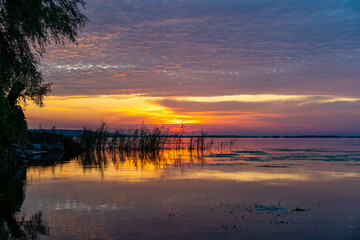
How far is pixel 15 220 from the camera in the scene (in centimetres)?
1144

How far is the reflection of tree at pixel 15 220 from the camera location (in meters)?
10.00

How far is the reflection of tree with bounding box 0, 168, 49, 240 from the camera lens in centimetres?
1000

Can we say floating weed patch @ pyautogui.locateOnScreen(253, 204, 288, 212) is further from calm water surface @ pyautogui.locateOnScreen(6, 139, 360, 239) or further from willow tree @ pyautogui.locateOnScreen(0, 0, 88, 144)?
willow tree @ pyautogui.locateOnScreen(0, 0, 88, 144)

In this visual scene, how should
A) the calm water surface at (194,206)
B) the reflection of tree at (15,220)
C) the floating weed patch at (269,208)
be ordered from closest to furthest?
the reflection of tree at (15,220)
the calm water surface at (194,206)
the floating weed patch at (269,208)

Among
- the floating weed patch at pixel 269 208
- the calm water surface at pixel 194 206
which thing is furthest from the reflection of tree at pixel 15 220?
the floating weed patch at pixel 269 208

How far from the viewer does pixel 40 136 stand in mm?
51188

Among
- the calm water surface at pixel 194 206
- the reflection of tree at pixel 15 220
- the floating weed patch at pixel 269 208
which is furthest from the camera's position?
the floating weed patch at pixel 269 208

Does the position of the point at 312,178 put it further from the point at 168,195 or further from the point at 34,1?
the point at 34,1

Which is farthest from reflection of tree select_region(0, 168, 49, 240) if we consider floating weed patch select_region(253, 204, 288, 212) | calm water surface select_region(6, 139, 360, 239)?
floating weed patch select_region(253, 204, 288, 212)

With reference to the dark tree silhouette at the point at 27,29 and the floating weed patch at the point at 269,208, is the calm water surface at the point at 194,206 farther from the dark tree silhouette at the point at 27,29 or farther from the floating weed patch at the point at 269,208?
the dark tree silhouette at the point at 27,29

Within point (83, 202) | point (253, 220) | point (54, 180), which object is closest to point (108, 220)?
point (83, 202)

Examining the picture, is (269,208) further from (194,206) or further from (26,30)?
(26,30)

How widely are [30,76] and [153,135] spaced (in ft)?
123

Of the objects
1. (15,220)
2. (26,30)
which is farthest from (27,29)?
(15,220)
